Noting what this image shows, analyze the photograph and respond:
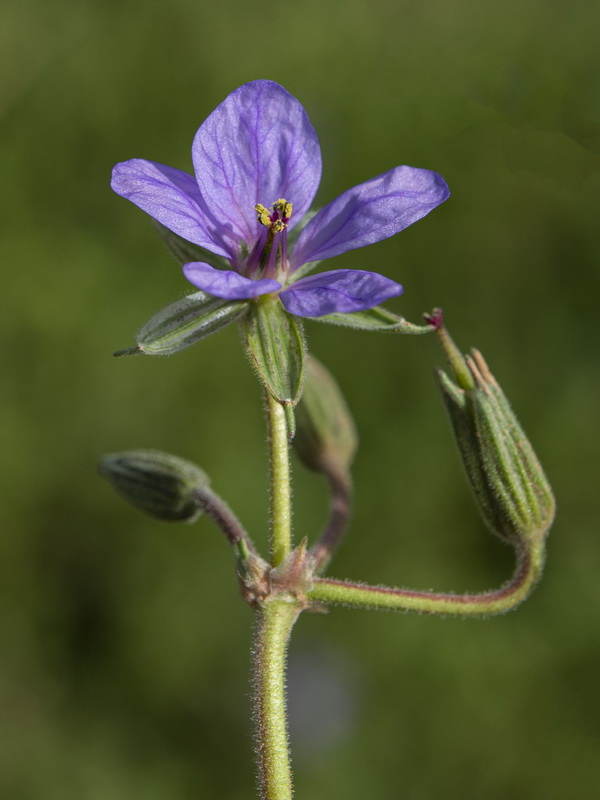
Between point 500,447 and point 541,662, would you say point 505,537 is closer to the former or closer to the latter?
point 500,447

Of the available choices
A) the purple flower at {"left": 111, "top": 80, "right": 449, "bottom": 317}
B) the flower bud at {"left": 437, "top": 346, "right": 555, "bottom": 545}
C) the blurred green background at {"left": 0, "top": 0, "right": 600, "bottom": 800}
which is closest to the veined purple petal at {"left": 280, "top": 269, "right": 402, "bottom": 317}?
the purple flower at {"left": 111, "top": 80, "right": 449, "bottom": 317}

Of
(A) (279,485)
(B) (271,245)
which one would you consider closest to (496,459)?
(A) (279,485)

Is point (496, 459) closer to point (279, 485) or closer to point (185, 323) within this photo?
point (279, 485)

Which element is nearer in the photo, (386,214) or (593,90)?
(386,214)

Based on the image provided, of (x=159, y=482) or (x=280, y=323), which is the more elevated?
(x=280, y=323)

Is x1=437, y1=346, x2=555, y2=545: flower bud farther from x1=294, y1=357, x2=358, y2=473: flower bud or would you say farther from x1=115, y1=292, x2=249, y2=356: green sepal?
x1=115, y1=292, x2=249, y2=356: green sepal

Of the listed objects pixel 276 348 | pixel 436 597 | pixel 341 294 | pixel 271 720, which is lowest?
pixel 271 720

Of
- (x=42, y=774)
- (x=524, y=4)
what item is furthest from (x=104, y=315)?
(x=524, y=4)
